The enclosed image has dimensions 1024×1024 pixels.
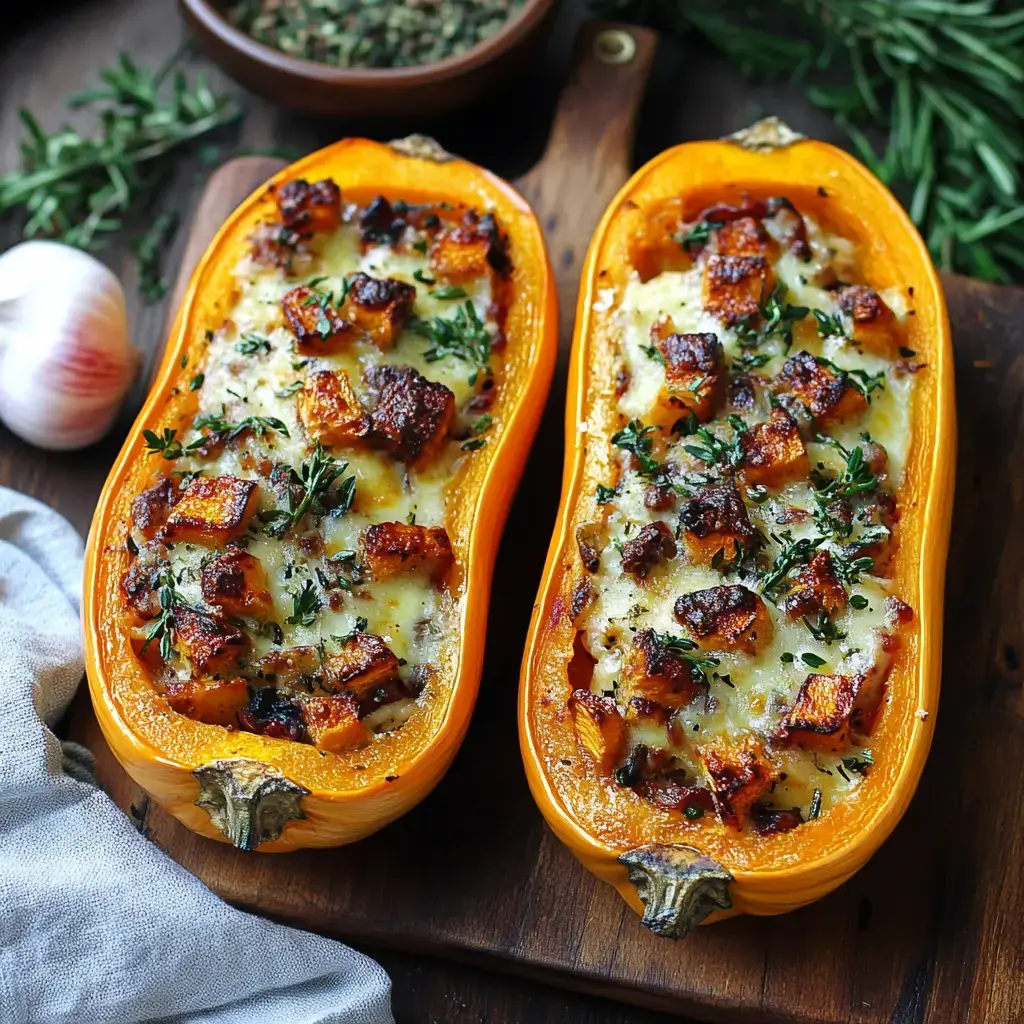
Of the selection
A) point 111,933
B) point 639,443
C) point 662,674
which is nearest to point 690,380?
point 639,443

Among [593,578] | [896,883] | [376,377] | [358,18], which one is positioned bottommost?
[896,883]

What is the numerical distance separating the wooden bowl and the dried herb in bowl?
0.10 metres

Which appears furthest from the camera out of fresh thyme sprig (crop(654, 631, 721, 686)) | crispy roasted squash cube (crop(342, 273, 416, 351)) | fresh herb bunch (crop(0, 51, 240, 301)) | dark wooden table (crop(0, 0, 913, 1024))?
fresh herb bunch (crop(0, 51, 240, 301))

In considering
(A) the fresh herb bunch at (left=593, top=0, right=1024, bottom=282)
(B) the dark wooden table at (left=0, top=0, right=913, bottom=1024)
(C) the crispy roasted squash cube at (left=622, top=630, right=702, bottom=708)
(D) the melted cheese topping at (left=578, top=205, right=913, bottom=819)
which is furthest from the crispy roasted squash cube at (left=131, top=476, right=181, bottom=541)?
(A) the fresh herb bunch at (left=593, top=0, right=1024, bottom=282)

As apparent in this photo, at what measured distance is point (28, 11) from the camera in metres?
3.98

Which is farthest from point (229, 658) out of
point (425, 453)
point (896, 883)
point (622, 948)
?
point (896, 883)

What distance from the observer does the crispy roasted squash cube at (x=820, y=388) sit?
9.13 ft

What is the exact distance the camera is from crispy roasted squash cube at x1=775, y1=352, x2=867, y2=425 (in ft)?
9.13

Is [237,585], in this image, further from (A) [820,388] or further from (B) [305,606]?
(A) [820,388]

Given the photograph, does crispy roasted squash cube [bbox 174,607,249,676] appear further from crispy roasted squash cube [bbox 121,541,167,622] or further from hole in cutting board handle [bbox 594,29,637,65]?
hole in cutting board handle [bbox 594,29,637,65]

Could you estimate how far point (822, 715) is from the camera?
2494 millimetres

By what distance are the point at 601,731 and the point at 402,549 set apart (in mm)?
514

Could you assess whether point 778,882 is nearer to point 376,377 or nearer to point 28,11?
point 376,377

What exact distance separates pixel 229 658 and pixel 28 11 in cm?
234
